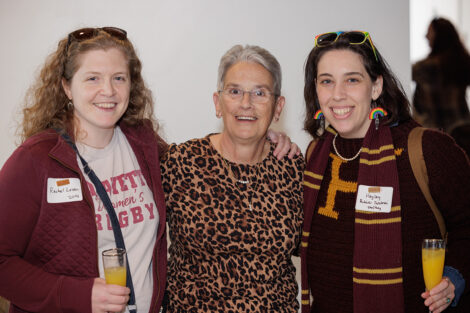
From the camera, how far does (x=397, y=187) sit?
2.10m

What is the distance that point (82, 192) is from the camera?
1.99 meters

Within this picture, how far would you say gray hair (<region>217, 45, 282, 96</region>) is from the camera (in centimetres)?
237

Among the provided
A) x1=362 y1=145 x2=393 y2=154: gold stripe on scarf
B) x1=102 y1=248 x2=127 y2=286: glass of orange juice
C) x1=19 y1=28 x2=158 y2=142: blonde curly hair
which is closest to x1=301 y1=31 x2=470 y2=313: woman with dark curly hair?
x1=362 y1=145 x2=393 y2=154: gold stripe on scarf

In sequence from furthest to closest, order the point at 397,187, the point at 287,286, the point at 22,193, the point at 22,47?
the point at 22,47 < the point at 287,286 < the point at 397,187 < the point at 22,193

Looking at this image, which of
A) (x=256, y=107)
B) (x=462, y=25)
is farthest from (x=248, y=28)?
(x=462, y=25)

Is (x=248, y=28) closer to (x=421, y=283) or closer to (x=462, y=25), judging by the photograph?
(x=421, y=283)

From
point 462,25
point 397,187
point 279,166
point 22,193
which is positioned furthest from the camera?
point 462,25

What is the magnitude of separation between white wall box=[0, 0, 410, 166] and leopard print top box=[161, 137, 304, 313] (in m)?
1.46

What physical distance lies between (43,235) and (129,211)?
1.29 ft

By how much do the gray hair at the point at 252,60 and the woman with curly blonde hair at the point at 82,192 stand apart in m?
0.45

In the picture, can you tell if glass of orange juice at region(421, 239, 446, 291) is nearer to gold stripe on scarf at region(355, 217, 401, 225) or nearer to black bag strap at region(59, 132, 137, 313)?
gold stripe on scarf at region(355, 217, 401, 225)

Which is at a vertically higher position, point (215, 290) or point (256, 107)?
point (256, 107)

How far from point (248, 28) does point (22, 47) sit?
1.83 meters

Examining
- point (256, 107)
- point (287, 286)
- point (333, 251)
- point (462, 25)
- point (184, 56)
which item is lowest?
point (287, 286)
